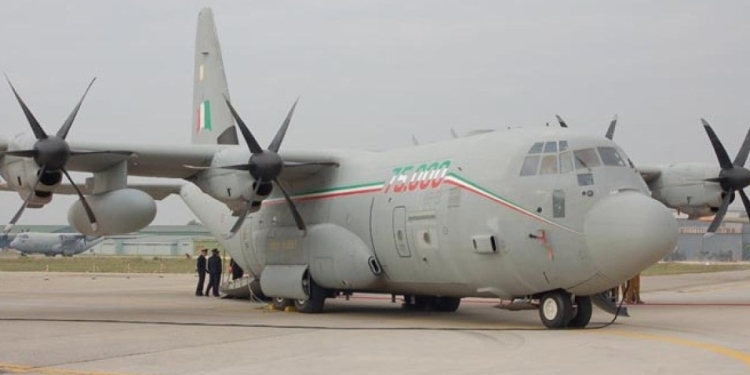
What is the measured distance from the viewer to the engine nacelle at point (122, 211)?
1866 cm

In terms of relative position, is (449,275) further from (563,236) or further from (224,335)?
(224,335)

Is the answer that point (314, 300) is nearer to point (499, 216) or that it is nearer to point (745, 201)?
point (499, 216)

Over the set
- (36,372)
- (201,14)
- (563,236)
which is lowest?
(36,372)

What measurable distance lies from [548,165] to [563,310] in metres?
2.48

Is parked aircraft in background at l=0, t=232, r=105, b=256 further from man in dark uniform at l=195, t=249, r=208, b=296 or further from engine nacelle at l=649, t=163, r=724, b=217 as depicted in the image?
engine nacelle at l=649, t=163, r=724, b=217

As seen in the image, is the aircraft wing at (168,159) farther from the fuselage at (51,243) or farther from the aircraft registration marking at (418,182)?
the fuselage at (51,243)

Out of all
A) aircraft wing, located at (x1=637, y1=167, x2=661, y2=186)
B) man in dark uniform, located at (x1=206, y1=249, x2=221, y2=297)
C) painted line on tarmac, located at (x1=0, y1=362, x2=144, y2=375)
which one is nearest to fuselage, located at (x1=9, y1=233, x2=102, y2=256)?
man in dark uniform, located at (x1=206, y1=249, x2=221, y2=297)

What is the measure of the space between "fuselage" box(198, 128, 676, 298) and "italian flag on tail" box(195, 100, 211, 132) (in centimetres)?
564

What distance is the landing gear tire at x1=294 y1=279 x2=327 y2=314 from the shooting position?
20.5 metres

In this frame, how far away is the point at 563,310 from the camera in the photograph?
15.7m

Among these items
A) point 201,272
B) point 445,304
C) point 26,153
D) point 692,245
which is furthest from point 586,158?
point 692,245

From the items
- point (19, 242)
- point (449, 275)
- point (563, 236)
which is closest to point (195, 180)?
point (449, 275)

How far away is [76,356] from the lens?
463 inches

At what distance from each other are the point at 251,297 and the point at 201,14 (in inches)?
320
